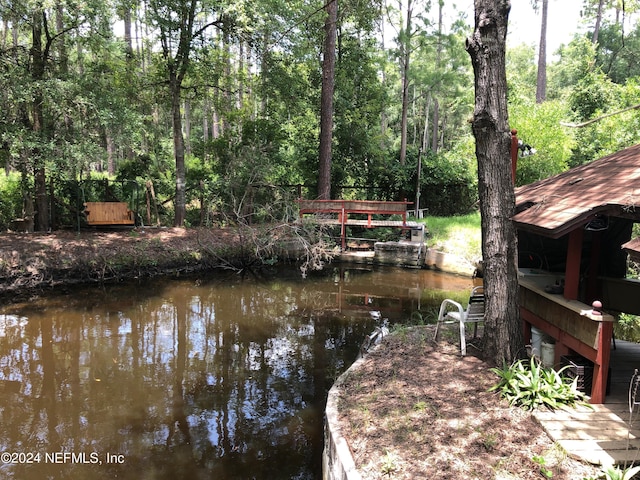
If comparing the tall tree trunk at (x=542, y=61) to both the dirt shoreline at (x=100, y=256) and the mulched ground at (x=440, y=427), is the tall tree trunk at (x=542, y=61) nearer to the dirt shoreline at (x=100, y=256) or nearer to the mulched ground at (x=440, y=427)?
the dirt shoreline at (x=100, y=256)

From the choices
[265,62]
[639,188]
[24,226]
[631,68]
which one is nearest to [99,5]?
[265,62]

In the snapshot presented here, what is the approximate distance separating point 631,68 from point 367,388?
31010 millimetres

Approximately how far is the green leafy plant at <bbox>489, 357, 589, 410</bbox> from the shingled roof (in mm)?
1397

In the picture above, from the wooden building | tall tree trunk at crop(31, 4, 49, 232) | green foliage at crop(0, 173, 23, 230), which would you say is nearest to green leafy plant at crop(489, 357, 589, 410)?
the wooden building

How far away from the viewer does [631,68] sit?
2653 cm

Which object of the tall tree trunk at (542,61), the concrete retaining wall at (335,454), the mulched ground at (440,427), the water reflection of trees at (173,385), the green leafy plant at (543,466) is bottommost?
the water reflection of trees at (173,385)

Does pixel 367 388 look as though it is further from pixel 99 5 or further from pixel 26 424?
pixel 99 5

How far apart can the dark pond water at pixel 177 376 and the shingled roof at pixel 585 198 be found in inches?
127

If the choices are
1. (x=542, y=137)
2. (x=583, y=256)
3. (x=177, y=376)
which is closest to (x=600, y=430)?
(x=583, y=256)

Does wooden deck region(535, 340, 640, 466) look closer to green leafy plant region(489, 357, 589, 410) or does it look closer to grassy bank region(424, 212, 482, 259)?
green leafy plant region(489, 357, 589, 410)

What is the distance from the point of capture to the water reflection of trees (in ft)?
14.5

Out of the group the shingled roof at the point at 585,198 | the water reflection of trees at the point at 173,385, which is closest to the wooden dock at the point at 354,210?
the water reflection of trees at the point at 173,385

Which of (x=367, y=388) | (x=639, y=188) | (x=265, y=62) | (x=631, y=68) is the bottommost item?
(x=367, y=388)

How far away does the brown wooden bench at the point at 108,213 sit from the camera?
12477mm
